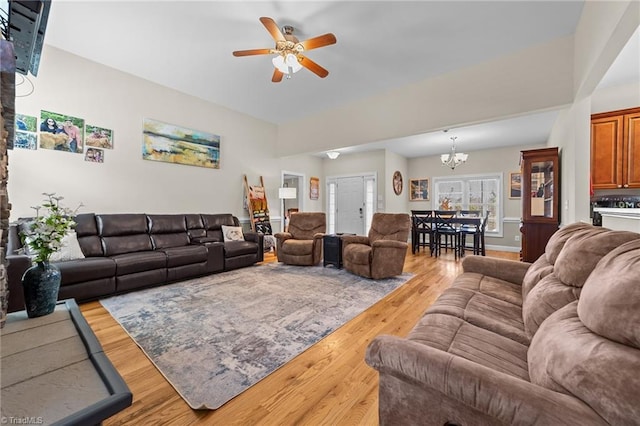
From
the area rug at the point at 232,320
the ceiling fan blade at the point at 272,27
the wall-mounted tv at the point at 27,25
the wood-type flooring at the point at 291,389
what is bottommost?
the wood-type flooring at the point at 291,389

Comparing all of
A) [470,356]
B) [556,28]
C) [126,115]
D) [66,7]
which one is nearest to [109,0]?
[66,7]

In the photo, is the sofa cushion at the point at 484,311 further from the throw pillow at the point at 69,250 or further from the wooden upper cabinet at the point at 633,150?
the throw pillow at the point at 69,250

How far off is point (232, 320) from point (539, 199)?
4.58 m

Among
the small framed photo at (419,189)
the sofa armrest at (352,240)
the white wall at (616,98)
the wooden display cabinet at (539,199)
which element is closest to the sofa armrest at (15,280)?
the sofa armrest at (352,240)

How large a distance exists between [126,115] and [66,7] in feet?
4.76

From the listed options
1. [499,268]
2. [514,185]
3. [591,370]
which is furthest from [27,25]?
[514,185]

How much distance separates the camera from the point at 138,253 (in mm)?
3332

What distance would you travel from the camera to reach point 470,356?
3.45 feet

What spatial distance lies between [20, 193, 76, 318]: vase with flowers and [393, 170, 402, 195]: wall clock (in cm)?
649

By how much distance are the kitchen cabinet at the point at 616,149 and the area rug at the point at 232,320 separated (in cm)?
317

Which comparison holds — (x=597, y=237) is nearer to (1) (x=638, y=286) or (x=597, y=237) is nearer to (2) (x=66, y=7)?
(1) (x=638, y=286)

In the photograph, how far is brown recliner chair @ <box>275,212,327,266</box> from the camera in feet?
14.4

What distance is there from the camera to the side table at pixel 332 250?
4234 mm

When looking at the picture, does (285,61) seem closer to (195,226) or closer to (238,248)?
(238,248)
